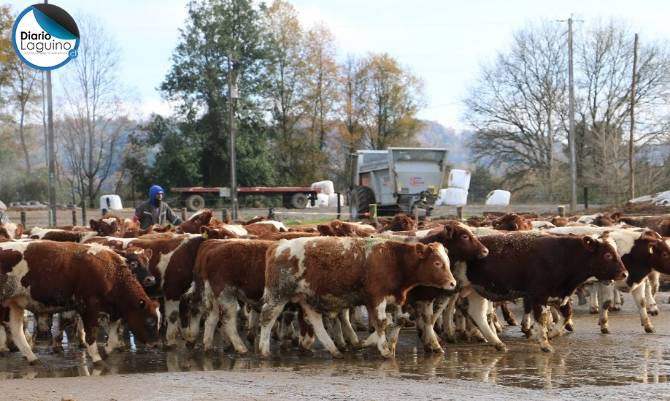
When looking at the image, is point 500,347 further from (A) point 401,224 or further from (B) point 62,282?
(A) point 401,224

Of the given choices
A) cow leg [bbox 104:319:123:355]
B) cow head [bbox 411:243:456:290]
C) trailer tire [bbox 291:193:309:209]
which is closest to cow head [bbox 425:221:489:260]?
cow head [bbox 411:243:456:290]

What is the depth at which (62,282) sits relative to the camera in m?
11.7

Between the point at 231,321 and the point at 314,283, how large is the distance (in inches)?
55.8

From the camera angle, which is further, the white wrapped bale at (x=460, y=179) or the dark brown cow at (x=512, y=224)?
the white wrapped bale at (x=460, y=179)

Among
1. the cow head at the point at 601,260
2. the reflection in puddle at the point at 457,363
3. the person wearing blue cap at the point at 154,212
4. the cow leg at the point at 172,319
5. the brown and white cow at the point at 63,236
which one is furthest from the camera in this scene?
the person wearing blue cap at the point at 154,212

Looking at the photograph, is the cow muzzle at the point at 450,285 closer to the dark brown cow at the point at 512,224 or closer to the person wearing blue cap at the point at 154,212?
the dark brown cow at the point at 512,224

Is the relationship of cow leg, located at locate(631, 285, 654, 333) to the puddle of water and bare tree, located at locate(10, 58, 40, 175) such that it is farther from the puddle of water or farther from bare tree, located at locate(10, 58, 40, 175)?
bare tree, located at locate(10, 58, 40, 175)

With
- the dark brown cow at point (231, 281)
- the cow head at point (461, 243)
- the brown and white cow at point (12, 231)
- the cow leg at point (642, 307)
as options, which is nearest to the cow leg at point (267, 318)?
the dark brown cow at point (231, 281)

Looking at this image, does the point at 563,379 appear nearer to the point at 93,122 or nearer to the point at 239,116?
the point at 239,116

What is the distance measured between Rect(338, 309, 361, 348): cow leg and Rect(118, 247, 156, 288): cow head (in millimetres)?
2635

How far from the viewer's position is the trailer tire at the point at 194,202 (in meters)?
51.0

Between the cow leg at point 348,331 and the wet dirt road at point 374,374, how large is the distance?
0.44m

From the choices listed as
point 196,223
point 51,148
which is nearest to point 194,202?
point 51,148

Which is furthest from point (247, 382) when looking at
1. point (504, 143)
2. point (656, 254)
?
point (504, 143)
